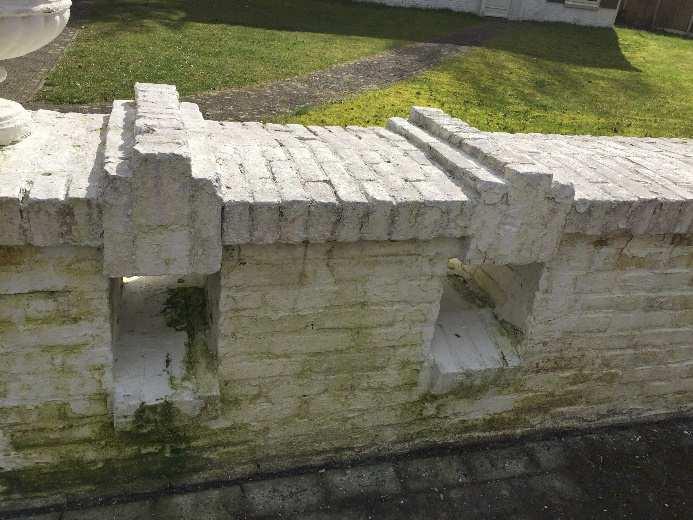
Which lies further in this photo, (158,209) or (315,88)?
(315,88)

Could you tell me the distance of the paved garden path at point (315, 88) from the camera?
31.8ft

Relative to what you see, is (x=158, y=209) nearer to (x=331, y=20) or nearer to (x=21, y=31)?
(x=21, y=31)

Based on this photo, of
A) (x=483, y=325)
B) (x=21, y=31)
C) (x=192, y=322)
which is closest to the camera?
(x=21, y=31)

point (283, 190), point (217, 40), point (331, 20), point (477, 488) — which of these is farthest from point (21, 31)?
point (331, 20)

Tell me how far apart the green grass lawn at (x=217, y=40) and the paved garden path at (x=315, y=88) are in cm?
37

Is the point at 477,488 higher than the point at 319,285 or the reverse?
the reverse

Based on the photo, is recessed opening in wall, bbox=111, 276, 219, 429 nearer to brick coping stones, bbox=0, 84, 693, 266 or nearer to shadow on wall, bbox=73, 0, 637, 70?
brick coping stones, bbox=0, 84, 693, 266

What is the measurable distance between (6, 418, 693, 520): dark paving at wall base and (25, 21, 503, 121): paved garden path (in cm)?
678

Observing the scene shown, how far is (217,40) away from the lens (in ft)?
47.2

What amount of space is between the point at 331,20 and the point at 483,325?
1614 centimetres

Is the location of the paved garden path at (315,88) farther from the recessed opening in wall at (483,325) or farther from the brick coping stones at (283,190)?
the recessed opening in wall at (483,325)

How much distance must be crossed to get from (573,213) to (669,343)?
5.23 ft

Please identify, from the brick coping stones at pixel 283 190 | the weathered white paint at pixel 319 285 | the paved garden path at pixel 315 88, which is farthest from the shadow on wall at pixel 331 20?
the weathered white paint at pixel 319 285

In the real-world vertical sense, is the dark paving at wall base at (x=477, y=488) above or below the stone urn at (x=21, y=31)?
below
